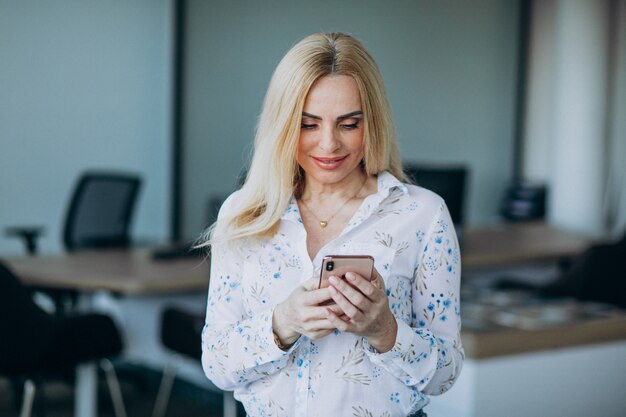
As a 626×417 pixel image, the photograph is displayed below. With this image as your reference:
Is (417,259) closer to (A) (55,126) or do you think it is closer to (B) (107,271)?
(B) (107,271)

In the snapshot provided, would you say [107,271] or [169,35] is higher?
[169,35]

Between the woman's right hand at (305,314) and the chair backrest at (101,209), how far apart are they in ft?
12.7

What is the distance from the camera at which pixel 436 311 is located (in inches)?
64.4

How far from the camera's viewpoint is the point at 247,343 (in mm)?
1606

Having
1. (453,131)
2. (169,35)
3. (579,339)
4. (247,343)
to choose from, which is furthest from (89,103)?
(247,343)

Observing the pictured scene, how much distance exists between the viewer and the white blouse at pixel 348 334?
1.61 meters

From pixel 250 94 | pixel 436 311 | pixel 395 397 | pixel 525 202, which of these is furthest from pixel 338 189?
pixel 525 202

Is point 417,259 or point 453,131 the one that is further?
point 453,131

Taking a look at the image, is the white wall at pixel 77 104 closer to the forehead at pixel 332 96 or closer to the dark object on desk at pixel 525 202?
the dark object on desk at pixel 525 202

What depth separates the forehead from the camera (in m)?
1.63

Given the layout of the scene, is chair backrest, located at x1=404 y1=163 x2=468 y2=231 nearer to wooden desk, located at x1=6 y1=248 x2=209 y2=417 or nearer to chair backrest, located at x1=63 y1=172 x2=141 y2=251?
wooden desk, located at x1=6 y1=248 x2=209 y2=417

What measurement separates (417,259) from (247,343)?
14.1 inches

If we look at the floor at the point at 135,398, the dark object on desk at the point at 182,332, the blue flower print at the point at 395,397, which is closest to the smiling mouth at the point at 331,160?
the blue flower print at the point at 395,397

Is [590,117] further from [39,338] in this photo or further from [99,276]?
[39,338]
